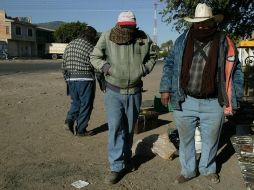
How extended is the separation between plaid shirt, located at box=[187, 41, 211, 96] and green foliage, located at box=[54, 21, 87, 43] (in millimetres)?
78804

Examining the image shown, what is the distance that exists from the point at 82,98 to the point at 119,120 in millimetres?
2352

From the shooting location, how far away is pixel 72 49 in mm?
7145

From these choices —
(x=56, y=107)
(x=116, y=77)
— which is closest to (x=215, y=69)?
(x=116, y=77)

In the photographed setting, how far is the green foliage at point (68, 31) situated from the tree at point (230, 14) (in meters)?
72.2

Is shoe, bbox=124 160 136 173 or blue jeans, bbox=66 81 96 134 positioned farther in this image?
blue jeans, bbox=66 81 96 134

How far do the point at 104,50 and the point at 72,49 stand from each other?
2.25m

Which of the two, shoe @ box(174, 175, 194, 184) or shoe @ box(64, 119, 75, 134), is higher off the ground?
shoe @ box(64, 119, 75, 134)

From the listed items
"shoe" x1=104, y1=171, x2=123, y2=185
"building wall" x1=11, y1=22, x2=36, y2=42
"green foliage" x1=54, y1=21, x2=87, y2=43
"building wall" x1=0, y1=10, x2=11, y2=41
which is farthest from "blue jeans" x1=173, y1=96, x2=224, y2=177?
"green foliage" x1=54, y1=21, x2=87, y2=43

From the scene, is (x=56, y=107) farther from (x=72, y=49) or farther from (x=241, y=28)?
(x=241, y=28)

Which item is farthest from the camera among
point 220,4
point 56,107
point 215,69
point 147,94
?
point 147,94

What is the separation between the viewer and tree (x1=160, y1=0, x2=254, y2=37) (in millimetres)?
10539

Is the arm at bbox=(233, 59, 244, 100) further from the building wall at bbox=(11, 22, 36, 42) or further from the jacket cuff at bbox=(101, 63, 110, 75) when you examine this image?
the building wall at bbox=(11, 22, 36, 42)

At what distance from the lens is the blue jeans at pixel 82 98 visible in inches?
284

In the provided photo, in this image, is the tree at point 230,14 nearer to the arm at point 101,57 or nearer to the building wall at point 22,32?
the arm at point 101,57
